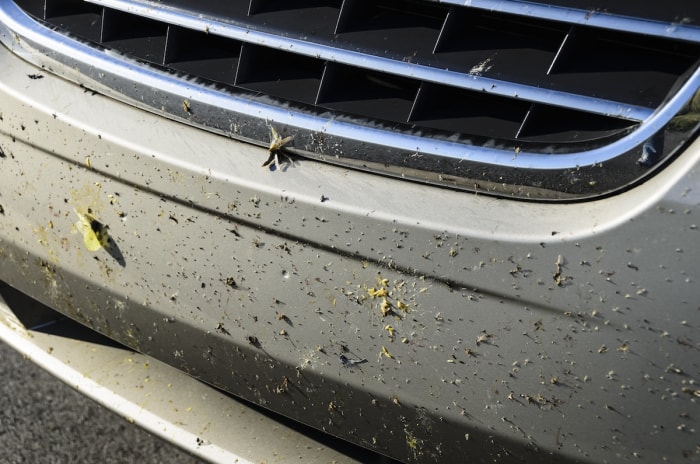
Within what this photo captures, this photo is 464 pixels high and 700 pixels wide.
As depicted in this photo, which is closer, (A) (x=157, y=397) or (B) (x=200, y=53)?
(B) (x=200, y=53)

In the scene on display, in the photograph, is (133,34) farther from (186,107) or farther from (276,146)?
(276,146)

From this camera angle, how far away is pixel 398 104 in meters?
1.36

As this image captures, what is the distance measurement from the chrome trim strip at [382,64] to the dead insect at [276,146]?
0.47 feet

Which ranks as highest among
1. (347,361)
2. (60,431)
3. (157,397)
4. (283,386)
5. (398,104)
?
(398,104)

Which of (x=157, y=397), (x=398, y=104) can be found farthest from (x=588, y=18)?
(x=157, y=397)

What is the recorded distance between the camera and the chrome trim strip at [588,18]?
3.59ft

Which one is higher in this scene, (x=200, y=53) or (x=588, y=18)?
(x=588, y=18)

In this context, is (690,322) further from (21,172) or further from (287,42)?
(21,172)

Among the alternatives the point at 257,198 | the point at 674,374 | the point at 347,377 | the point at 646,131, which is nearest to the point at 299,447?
the point at 347,377

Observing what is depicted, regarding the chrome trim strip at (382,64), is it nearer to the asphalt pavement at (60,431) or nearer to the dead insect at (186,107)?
the dead insect at (186,107)

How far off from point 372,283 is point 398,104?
0.30 m

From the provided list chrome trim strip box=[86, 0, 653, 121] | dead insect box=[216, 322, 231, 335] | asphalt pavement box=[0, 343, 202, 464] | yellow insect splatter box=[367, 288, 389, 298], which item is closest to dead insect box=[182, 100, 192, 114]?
chrome trim strip box=[86, 0, 653, 121]

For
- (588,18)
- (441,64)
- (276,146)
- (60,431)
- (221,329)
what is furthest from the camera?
(60,431)

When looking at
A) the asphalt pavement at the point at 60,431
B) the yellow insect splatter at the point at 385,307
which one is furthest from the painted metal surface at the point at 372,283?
the asphalt pavement at the point at 60,431
